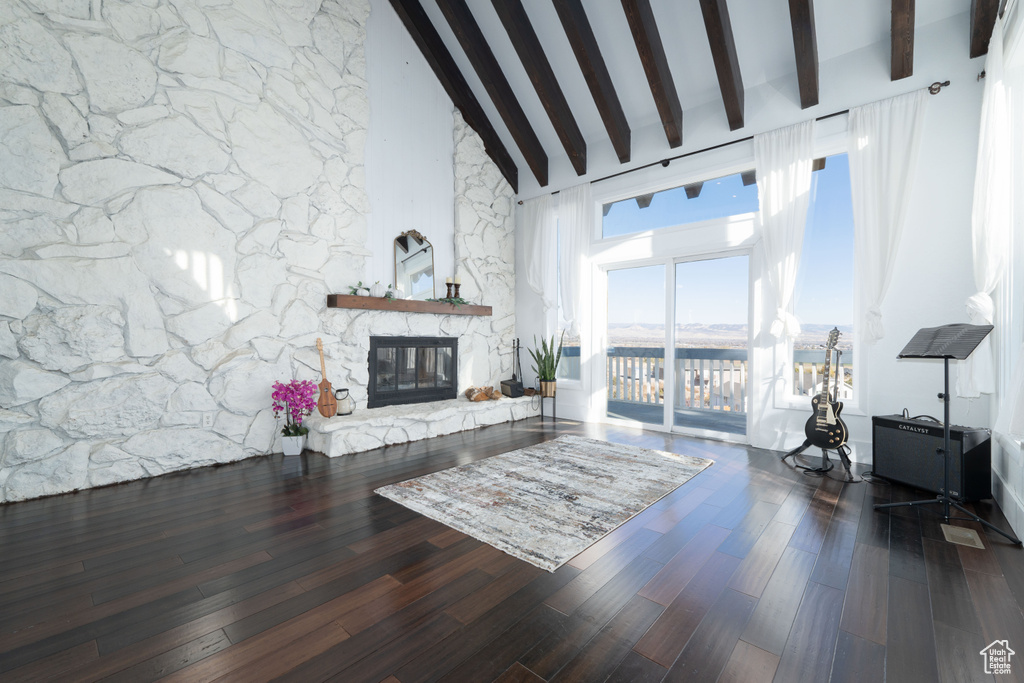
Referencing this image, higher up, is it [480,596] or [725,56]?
[725,56]

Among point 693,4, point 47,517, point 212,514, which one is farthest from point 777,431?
point 47,517

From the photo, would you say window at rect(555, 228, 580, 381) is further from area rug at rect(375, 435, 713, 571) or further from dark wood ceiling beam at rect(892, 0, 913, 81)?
dark wood ceiling beam at rect(892, 0, 913, 81)

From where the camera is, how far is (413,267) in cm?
505

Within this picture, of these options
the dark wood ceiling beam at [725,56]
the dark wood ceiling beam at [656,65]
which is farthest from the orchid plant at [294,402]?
the dark wood ceiling beam at [725,56]

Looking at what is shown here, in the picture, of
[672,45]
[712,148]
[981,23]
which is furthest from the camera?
[712,148]

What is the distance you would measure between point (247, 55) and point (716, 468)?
5.31 meters

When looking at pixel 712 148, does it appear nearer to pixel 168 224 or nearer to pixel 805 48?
pixel 805 48

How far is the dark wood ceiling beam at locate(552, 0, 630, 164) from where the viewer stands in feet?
13.1

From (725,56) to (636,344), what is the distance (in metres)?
2.93

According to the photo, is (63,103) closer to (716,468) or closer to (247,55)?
(247,55)

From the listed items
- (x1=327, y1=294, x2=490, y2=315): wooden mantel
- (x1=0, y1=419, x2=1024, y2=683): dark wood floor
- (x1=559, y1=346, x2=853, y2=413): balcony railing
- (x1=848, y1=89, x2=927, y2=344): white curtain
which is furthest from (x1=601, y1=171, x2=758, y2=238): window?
(x1=0, y1=419, x2=1024, y2=683): dark wood floor

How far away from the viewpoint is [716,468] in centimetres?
340

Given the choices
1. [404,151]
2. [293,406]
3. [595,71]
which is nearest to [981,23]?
[595,71]

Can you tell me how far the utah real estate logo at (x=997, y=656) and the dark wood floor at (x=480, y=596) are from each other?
25mm
